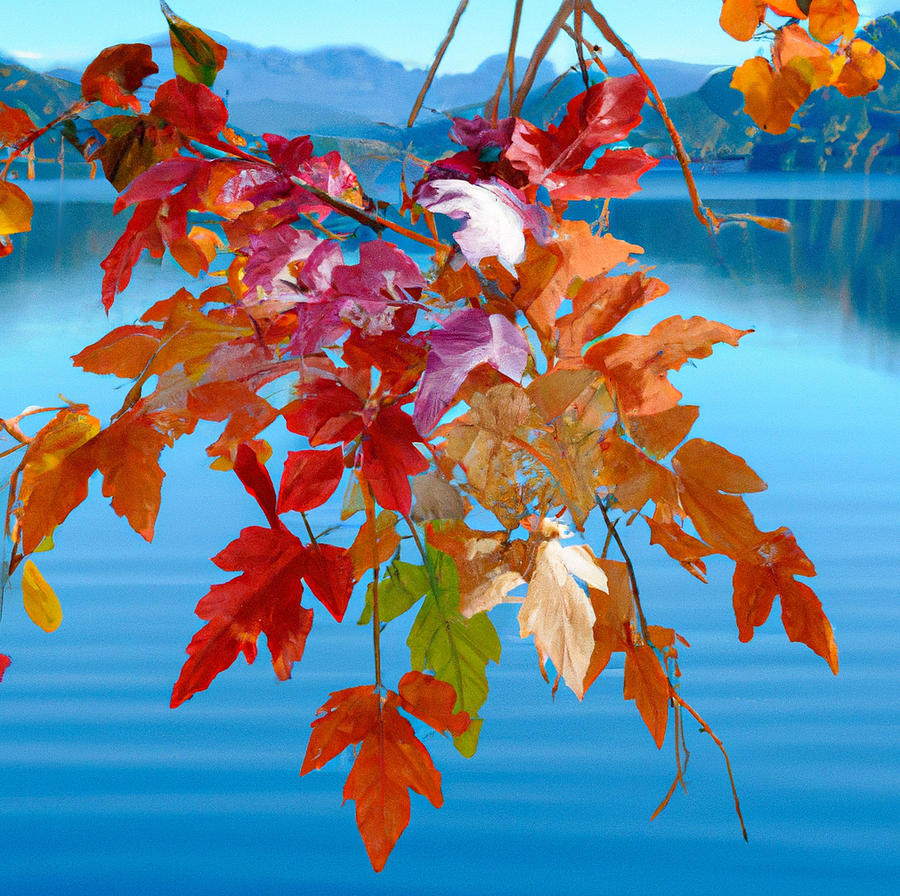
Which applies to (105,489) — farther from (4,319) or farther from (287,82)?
(4,319)

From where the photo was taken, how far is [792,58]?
0.21 meters

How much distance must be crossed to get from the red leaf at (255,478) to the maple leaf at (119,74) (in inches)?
2.9

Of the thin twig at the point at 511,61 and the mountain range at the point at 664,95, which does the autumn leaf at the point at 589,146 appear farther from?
the mountain range at the point at 664,95

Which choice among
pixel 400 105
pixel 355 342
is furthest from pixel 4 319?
pixel 355 342

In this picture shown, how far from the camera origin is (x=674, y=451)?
187 mm

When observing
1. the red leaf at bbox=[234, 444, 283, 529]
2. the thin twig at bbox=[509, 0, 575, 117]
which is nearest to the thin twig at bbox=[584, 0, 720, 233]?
the thin twig at bbox=[509, 0, 575, 117]

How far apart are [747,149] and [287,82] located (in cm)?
65

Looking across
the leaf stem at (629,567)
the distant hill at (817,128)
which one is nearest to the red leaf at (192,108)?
the leaf stem at (629,567)

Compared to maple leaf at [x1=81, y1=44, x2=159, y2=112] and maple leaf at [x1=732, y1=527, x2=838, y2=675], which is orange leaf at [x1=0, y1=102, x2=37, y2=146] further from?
maple leaf at [x1=732, y1=527, x2=838, y2=675]

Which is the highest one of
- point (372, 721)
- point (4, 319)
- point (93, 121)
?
point (93, 121)

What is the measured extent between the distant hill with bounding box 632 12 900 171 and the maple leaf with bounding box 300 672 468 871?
0.94 metres

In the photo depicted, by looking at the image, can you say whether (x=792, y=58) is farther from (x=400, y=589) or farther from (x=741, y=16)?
(x=400, y=589)

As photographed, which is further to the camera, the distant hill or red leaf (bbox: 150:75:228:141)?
the distant hill

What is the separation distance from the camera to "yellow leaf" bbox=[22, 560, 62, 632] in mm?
247
